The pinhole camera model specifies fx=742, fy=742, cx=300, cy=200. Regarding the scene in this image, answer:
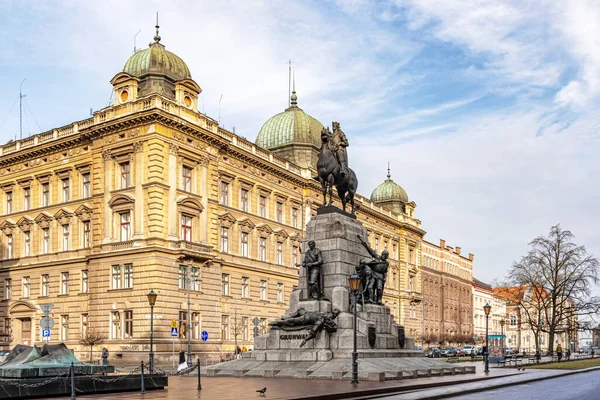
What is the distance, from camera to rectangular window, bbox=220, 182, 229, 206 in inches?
2486

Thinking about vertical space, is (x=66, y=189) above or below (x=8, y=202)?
above

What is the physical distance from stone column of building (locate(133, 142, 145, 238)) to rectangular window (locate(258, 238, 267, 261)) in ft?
52.4

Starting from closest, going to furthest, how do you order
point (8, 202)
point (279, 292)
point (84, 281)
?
point (84, 281) < point (8, 202) < point (279, 292)

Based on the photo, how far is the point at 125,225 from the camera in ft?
184

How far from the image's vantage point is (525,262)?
263ft

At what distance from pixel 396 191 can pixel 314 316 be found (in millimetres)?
79523

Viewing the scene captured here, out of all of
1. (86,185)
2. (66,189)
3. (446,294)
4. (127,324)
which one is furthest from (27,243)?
(446,294)

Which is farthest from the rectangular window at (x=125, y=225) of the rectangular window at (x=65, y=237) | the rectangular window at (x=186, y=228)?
the rectangular window at (x=65, y=237)

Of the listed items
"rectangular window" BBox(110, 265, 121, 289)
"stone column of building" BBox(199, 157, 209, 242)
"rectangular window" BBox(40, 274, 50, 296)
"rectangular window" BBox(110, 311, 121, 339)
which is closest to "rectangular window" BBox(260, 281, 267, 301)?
"stone column of building" BBox(199, 157, 209, 242)

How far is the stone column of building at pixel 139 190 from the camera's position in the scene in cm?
5456

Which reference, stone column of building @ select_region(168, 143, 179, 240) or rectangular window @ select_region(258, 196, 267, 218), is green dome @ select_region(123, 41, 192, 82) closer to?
stone column of building @ select_region(168, 143, 179, 240)

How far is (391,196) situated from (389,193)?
599 millimetres

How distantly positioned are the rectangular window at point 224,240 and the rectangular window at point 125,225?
30.4ft

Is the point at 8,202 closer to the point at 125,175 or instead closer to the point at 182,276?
the point at 125,175
